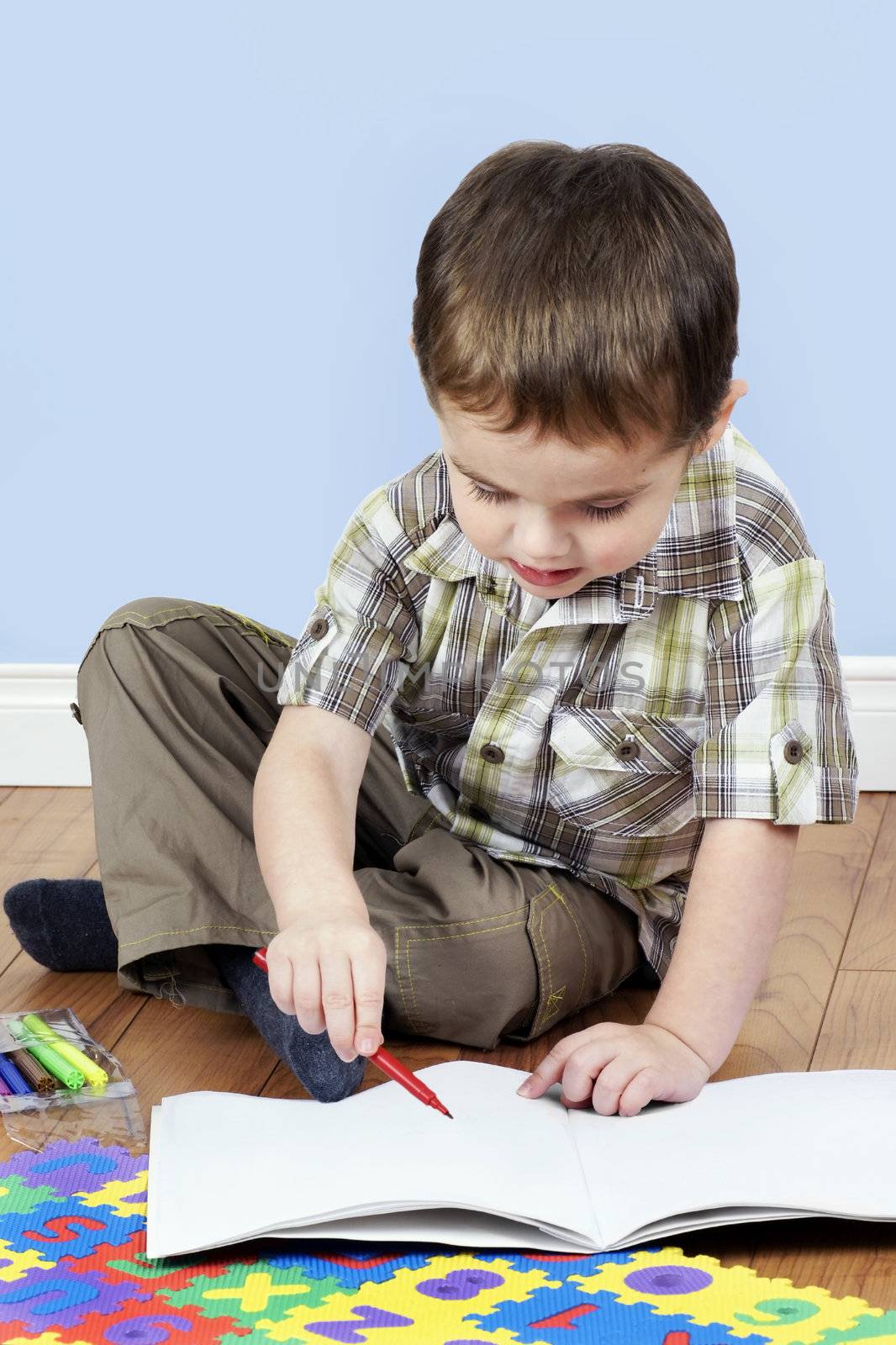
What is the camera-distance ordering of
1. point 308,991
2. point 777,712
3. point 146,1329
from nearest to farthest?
point 146,1329 → point 308,991 → point 777,712

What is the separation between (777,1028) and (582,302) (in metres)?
0.51

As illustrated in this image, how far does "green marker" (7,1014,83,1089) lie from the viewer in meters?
0.86

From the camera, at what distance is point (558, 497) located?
2.29 ft

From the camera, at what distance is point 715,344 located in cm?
Answer: 72

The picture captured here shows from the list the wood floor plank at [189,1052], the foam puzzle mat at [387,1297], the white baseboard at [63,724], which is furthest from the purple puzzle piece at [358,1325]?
the white baseboard at [63,724]

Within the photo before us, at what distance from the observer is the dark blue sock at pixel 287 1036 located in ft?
2.63

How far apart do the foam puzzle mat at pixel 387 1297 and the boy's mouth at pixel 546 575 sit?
314 millimetres

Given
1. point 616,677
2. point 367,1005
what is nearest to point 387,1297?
point 367,1005

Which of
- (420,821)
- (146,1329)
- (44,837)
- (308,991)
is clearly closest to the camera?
(146,1329)

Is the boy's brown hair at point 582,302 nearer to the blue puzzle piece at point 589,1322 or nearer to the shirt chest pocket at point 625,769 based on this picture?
the shirt chest pocket at point 625,769

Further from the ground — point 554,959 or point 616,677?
point 616,677

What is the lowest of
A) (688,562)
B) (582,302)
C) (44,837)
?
(44,837)

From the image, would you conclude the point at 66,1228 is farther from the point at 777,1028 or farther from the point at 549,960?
the point at 777,1028

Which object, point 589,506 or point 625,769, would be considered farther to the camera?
point 625,769
